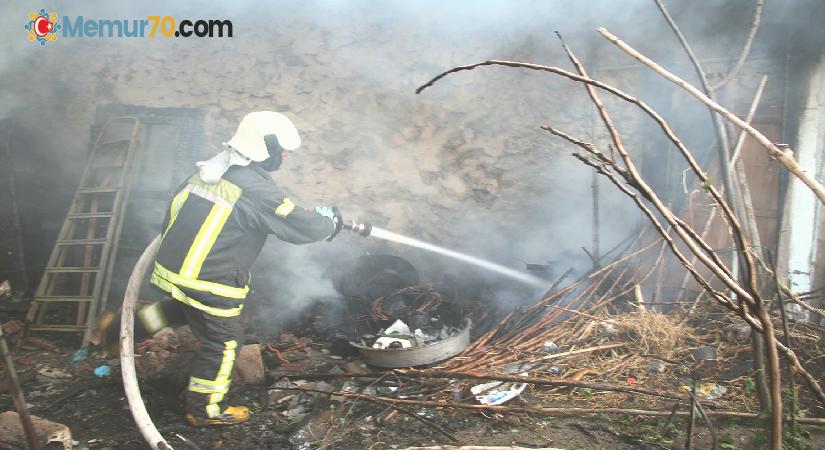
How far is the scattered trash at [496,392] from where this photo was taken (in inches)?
153

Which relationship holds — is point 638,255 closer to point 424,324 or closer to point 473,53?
point 424,324

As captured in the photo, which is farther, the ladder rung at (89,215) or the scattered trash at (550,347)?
the ladder rung at (89,215)

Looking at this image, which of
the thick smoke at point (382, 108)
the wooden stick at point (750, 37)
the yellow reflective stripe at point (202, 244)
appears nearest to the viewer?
the wooden stick at point (750, 37)

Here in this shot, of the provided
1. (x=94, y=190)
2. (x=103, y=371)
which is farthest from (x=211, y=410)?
(x=94, y=190)

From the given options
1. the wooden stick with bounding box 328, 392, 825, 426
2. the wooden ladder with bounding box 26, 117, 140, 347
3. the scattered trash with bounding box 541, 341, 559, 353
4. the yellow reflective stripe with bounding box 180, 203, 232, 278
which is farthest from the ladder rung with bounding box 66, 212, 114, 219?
the scattered trash with bounding box 541, 341, 559, 353

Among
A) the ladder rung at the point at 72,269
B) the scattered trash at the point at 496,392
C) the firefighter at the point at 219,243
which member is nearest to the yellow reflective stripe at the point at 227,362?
the firefighter at the point at 219,243

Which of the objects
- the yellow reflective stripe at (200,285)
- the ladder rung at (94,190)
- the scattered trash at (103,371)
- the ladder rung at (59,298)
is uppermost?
the ladder rung at (94,190)

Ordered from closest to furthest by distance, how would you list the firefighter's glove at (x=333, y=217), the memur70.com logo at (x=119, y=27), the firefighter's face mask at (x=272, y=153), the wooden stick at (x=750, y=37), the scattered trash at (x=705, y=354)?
1. the wooden stick at (x=750, y=37)
2. the firefighter's face mask at (x=272, y=153)
3. the scattered trash at (x=705, y=354)
4. the firefighter's glove at (x=333, y=217)
5. the memur70.com logo at (x=119, y=27)

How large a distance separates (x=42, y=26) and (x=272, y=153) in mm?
4079

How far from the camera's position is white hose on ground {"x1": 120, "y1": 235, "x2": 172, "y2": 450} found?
3328 millimetres

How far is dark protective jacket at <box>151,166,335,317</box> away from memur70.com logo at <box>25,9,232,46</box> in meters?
2.78

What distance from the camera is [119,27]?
6059 mm

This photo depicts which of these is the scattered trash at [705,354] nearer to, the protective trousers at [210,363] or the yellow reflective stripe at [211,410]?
the protective trousers at [210,363]

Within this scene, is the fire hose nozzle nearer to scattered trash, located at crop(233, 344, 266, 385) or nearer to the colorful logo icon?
scattered trash, located at crop(233, 344, 266, 385)
